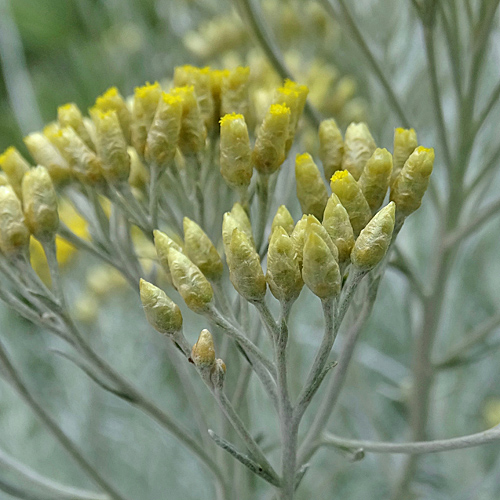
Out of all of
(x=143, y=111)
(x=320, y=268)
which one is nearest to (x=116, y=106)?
(x=143, y=111)

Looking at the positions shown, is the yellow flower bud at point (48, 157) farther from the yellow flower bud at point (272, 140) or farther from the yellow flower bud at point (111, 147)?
the yellow flower bud at point (272, 140)

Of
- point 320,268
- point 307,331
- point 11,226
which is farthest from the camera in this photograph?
point 307,331

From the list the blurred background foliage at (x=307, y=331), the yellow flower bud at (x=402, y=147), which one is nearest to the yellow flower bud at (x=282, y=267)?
the yellow flower bud at (x=402, y=147)

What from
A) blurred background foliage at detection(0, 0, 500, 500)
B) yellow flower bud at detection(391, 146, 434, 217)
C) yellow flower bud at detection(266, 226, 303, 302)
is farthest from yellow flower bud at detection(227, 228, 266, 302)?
blurred background foliage at detection(0, 0, 500, 500)

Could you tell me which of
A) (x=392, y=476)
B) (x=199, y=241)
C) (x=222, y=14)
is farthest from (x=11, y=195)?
(x=222, y=14)

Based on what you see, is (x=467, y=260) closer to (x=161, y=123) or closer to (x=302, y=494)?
(x=302, y=494)

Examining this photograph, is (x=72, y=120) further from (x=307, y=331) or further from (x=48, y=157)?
(x=307, y=331)
